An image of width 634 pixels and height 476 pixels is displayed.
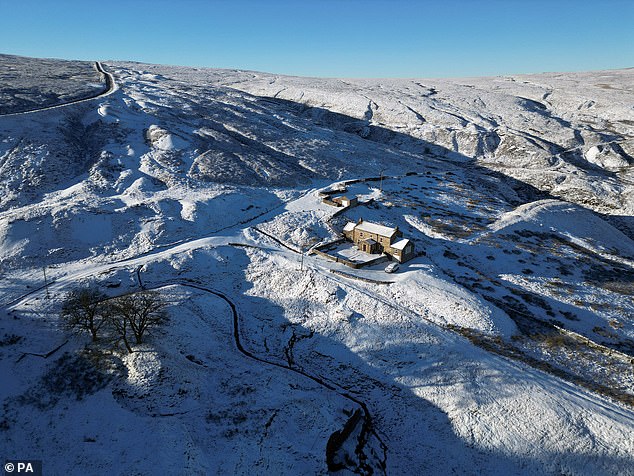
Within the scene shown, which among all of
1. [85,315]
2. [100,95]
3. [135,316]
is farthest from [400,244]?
[100,95]

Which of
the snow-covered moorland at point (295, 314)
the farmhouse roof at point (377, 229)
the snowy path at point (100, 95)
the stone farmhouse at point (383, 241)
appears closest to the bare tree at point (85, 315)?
the snow-covered moorland at point (295, 314)

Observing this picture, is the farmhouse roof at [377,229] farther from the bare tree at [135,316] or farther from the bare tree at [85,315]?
the bare tree at [85,315]

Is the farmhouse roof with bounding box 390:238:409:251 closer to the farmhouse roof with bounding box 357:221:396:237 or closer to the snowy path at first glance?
the farmhouse roof with bounding box 357:221:396:237

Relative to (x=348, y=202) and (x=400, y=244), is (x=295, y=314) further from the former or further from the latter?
(x=348, y=202)

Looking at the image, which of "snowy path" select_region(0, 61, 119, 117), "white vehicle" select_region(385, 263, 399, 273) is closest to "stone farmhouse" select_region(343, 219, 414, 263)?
"white vehicle" select_region(385, 263, 399, 273)

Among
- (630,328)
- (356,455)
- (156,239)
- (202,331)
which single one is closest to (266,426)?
(356,455)
